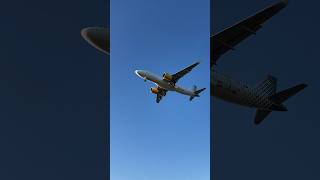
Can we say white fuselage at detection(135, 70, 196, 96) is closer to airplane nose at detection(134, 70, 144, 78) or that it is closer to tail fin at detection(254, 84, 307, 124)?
airplane nose at detection(134, 70, 144, 78)

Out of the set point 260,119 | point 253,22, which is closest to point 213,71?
point 253,22

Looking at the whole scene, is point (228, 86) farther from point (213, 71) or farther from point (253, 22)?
point (253, 22)

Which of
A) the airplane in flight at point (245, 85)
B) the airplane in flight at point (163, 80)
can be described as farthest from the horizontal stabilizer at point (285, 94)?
the airplane in flight at point (163, 80)

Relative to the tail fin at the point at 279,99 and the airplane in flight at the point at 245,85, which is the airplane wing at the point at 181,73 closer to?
the airplane in flight at the point at 245,85

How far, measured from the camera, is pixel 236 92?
25.6 metres

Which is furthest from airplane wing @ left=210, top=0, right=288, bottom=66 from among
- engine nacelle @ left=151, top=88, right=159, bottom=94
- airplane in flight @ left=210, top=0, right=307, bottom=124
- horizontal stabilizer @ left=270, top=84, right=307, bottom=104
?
horizontal stabilizer @ left=270, top=84, right=307, bottom=104

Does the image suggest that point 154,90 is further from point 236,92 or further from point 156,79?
point 236,92

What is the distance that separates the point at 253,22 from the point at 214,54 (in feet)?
9.59

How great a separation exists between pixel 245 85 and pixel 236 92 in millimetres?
935

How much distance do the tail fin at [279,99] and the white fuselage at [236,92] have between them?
278mm

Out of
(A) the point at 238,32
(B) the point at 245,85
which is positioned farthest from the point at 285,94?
(A) the point at 238,32
